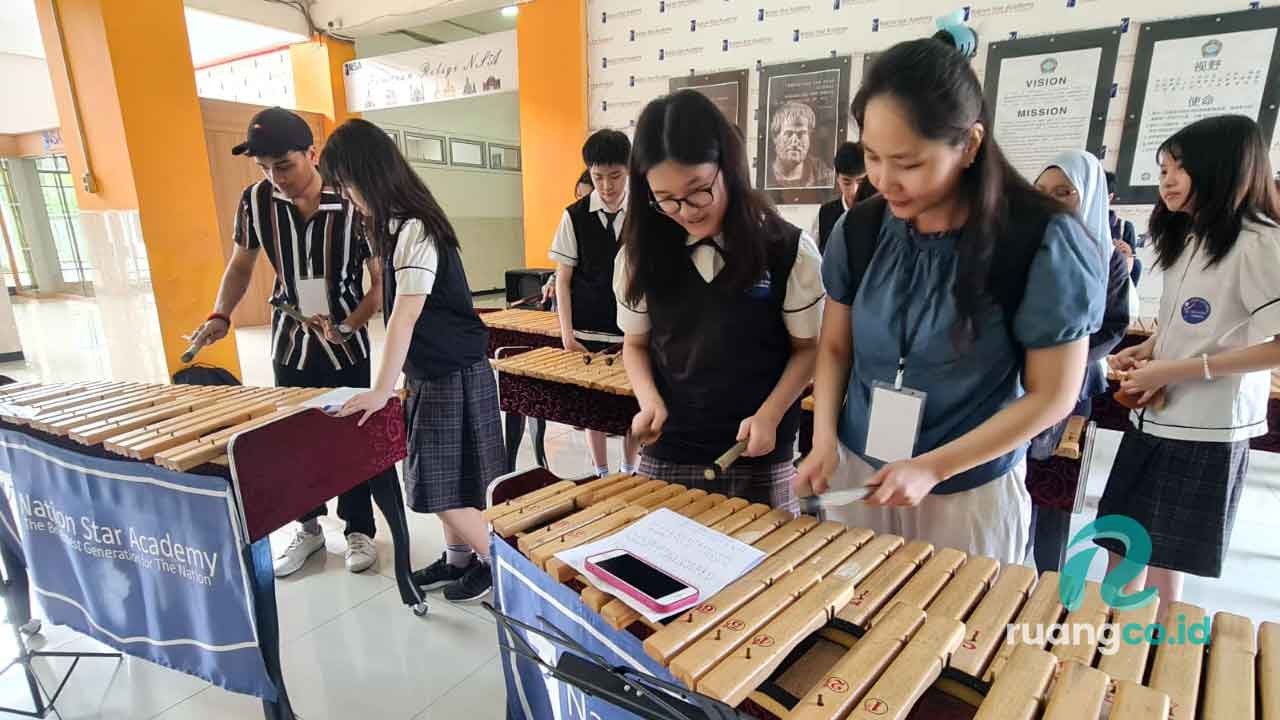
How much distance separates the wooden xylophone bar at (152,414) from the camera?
142 cm

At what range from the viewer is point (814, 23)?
14.4 feet

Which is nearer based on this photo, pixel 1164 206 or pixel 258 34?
pixel 1164 206

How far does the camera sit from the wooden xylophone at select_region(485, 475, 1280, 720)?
2.25 ft

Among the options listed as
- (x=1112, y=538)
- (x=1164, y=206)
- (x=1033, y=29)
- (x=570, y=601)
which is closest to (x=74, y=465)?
(x=570, y=601)

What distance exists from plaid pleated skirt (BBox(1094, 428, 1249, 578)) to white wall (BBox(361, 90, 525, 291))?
9.16 meters

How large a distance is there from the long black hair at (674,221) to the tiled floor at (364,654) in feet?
4.39

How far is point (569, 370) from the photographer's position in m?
2.36

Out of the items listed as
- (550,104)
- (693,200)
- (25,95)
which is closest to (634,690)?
(693,200)

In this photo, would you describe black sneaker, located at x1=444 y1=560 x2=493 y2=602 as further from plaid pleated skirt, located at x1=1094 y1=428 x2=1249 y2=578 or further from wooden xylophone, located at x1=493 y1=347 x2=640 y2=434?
plaid pleated skirt, located at x1=1094 y1=428 x2=1249 y2=578

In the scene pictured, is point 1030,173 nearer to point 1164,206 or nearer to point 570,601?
point 1164,206

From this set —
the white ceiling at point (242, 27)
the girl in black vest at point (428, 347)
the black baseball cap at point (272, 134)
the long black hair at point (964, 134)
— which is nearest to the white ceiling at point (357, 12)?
the white ceiling at point (242, 27)

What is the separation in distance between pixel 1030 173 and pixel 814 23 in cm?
180

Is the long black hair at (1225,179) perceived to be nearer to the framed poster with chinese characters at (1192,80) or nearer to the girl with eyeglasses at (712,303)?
the girl with eyeglasses at (712,303)

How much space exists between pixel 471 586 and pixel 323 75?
23.5 feet
